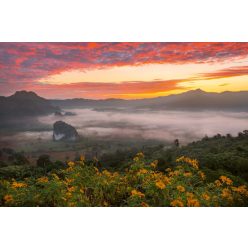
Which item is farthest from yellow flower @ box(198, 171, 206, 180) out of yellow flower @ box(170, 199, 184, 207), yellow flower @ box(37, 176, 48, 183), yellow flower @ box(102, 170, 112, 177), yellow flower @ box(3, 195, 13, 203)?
yellow flower @ box(3, 195, 13, 203)

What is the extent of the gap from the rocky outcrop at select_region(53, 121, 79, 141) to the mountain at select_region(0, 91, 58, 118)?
0.23m

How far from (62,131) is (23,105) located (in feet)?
2.14

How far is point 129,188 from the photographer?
18.5 ft

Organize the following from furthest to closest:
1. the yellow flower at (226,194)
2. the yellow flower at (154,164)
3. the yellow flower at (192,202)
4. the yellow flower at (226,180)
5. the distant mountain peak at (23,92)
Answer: the distant mountain peak at (23,92) < the yellow flower at (154,164) < the yellow flower at (226,180) < the yellow flower at (226,194) < the yellow flower at (192,202)

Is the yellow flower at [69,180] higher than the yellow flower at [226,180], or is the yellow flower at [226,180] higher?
the yellow flower at [226,180]

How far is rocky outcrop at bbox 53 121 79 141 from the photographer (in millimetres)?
6105

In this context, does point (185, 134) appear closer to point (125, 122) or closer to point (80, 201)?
point (125, 122)

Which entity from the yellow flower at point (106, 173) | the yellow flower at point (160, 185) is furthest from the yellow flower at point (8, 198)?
the yellow flower at point (160, 185)

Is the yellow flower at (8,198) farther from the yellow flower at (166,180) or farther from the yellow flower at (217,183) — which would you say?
the yellow flower at (217,183)

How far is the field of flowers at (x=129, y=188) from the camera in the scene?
5.40 m

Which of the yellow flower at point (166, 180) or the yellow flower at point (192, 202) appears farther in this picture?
the yellow flower at point (166, 180)

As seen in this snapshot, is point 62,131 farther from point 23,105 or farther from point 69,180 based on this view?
point 69,180

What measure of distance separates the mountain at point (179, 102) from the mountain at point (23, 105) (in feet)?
0.46
